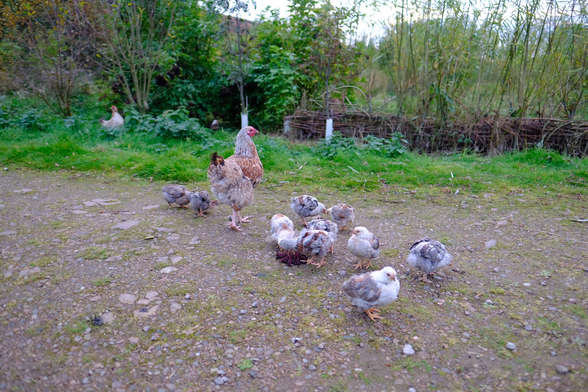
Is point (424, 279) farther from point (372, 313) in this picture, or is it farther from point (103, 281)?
point (103, 281)

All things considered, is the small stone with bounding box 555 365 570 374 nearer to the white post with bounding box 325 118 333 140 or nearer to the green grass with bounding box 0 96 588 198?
the green grass with bounding box 0 96 588 198

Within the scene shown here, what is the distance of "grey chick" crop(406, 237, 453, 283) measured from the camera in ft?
11.6

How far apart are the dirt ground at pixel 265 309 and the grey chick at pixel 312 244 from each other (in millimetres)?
201

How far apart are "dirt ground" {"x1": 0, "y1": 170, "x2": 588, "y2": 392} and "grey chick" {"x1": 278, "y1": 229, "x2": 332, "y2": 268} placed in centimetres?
20

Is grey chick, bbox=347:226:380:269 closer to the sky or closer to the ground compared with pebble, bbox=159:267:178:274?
closer to the sky

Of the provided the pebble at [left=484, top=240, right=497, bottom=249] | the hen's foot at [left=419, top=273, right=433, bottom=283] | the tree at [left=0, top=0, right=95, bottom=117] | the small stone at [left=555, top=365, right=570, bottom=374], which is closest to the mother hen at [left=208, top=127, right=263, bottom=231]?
the hen's foot at [left=419, top=273, right=433, bottom=283]

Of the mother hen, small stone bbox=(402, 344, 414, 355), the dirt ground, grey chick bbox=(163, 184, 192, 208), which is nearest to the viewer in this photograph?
the dirt ground

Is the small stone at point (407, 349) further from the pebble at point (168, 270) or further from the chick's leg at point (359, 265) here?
the pebble at point (168, 270)

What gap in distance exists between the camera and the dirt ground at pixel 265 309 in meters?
2.50

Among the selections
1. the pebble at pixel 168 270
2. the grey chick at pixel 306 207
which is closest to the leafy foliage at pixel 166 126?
the grey chick at pixel 306 207

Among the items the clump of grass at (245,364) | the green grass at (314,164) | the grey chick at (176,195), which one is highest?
the green grass at (314,164)

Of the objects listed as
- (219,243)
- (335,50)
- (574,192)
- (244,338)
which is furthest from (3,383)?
(335,50)

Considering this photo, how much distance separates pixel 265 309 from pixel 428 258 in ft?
5.16

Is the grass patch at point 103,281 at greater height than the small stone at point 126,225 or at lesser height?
lesser
